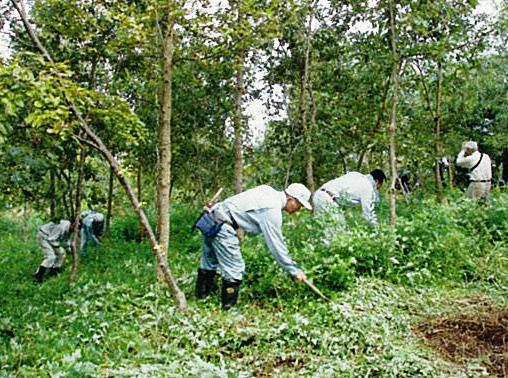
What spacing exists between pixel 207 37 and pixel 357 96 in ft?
14.5

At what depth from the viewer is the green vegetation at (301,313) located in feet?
14.8

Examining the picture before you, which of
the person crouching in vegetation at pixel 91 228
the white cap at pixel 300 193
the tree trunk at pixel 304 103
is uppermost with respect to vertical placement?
the tree trunk at pixel 304 103

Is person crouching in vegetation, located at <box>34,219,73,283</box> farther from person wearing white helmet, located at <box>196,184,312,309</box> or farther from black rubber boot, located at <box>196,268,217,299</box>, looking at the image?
person wearing white helmet, located at <box>196,184,312,309</box>

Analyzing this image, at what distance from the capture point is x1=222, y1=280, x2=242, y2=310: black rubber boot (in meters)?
5.94

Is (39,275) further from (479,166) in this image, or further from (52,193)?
(479,166)

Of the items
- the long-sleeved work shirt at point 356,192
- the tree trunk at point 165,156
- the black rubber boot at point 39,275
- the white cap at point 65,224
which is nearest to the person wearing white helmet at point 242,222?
the tree trunk at point 165,156

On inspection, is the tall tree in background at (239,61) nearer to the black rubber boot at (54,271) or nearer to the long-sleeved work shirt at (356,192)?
the long-sleeved work shirt at (356,192)

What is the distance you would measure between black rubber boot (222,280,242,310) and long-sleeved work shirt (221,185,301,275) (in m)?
0.55

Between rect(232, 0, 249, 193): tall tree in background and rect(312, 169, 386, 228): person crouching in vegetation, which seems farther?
rect(312, 169, 386, 228): person crouching in vegetation

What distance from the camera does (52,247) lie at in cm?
1091

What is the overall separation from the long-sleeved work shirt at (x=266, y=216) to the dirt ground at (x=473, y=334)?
1396 mm

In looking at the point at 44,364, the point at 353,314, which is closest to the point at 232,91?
the point at 353,314

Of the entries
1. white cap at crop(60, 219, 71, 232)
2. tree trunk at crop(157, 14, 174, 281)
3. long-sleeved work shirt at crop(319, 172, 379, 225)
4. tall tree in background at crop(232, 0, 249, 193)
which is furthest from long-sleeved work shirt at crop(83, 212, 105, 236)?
long-sleeved work shirt at crop(319, 172, 379, 225)

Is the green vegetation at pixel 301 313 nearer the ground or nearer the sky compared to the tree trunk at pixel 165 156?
nearer the ground
